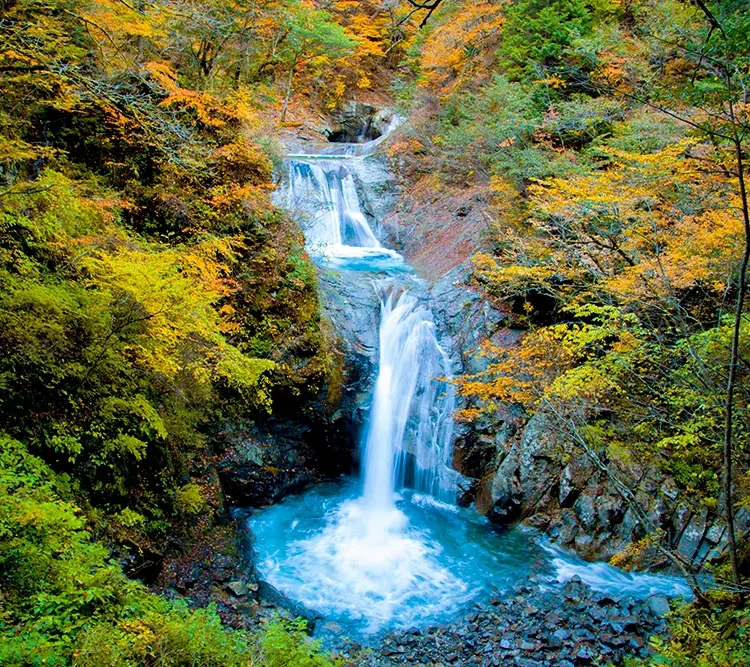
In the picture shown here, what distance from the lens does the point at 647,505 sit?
736 cm

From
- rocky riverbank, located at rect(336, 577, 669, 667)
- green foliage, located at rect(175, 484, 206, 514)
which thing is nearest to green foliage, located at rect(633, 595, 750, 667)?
rocky riverbank, located at rect(336, 577, 669, 667)

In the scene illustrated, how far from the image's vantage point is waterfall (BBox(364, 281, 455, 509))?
31.5 ft

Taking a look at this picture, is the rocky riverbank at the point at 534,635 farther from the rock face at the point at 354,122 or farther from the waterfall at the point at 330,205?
the rock face at the point at 354,122

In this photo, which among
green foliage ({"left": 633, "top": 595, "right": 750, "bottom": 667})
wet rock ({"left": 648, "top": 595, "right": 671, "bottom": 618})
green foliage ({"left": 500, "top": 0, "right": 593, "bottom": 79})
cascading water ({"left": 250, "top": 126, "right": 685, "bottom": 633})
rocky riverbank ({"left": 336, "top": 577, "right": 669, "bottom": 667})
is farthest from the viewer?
green foliage ({"left": 500, "top": 0, "right": 593, "bottom": 79})

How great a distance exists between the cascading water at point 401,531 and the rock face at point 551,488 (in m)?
0.34

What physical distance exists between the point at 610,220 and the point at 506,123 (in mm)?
6194

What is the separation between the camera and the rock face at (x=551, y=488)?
7.07m

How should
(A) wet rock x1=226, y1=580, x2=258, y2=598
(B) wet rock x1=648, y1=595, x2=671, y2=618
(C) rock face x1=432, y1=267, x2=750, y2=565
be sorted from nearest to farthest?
(A) wet rock x1=226, y1=580, x2=258, y2=598 → (B) wet rock x1=648, y1=595, x2=671, y2=618 → (C) rock face x1=432, y1=267, x2=750, y2=565

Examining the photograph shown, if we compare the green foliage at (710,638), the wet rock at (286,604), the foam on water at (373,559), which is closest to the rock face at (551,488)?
the foam on water at (373,559)

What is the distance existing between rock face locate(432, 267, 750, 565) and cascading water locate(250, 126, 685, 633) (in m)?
0.34

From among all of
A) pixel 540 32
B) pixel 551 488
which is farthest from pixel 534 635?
pixel 540 32

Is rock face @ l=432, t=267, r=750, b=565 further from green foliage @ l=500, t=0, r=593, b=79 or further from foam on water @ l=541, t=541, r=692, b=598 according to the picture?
green foliage @ l=500, t=0, r=593, b=79

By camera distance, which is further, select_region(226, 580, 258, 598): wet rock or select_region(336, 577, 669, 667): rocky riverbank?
select_region(226, 580, 258, 598): wet rock

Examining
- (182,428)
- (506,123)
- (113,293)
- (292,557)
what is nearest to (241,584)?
(292,557)
